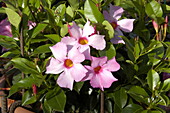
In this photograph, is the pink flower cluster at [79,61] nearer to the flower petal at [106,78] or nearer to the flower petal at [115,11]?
the flower petal at [106,78]

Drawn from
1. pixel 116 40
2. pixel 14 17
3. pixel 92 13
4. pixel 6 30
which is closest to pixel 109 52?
pixel 116 40

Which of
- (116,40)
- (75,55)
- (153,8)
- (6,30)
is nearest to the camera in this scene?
(75,55)

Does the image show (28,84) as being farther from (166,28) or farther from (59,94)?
(166,28)

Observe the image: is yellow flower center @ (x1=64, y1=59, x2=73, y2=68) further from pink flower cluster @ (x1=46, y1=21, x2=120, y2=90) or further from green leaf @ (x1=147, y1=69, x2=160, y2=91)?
green leaf @ (x1=147, y1=69, x2=160, y2=91)

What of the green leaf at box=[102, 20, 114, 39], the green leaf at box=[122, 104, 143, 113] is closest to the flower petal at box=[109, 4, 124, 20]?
the green leaf at box=[102, 20, 114, 39]

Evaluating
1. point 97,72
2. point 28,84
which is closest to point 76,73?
point 97,72

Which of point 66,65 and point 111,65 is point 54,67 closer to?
point 66,65

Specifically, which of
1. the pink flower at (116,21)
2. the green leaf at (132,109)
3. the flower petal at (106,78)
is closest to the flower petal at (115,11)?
the pink flower at (116,21)
